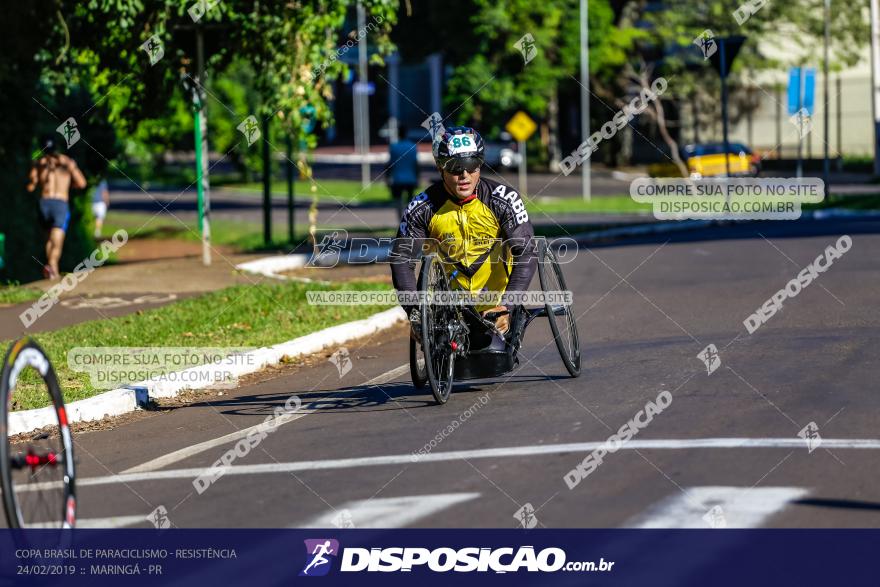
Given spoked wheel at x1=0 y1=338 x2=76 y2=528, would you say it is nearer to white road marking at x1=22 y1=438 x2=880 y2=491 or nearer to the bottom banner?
the bottom banner

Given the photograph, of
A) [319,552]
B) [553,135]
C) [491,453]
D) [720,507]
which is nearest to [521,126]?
[553,135]

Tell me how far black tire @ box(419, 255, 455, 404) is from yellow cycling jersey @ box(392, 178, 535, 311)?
303 millimetres

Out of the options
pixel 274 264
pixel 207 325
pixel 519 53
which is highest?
pixel 519 53

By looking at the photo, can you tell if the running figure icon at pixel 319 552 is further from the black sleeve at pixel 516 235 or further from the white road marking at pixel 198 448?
the black sleeve at pixel 516 235

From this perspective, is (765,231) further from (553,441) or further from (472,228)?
(553,441)

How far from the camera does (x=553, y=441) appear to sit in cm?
780

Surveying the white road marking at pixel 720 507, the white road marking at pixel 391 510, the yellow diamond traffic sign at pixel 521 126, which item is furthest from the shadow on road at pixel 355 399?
the yellow diamond traffic sign at pixel 521 126

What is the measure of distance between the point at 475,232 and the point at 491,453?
2539mm

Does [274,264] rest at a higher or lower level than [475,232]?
lower

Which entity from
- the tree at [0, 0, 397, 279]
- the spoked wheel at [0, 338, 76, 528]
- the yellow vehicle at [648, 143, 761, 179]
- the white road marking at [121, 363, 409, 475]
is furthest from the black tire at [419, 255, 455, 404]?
the yellow vehicle at [648, 143, 761, 179]

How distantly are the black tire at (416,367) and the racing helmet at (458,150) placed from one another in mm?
1244

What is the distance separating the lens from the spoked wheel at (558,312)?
963 cm

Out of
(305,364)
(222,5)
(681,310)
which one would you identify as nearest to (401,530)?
(305,364)

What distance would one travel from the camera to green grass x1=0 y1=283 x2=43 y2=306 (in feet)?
51.0
